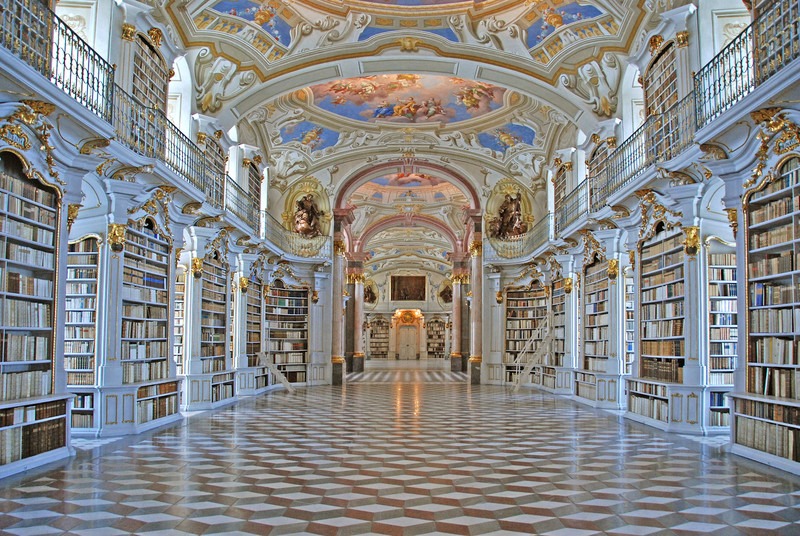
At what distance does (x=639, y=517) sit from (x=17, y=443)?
5.72 metres

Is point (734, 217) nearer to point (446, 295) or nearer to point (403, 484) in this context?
point (403, 484)

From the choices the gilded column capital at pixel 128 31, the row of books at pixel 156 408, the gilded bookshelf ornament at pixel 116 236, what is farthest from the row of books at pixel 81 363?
the gilded column capital at pixel 128 31

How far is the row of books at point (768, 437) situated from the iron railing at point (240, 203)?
10.7 metres

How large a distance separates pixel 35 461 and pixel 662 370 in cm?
843

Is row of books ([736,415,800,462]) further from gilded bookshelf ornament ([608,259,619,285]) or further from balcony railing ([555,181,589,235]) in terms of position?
balcony railing ([555,181,589,235])

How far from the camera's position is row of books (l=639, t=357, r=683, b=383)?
9969mm

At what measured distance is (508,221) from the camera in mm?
21516

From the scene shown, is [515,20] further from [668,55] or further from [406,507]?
[406,507]

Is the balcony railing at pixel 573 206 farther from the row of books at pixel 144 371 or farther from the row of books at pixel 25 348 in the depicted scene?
the row of books at pixel 25 348

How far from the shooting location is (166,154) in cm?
1141

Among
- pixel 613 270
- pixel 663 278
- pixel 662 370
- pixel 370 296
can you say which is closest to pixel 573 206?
pixel 613 270

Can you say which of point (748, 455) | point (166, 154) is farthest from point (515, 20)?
point (748, 455)

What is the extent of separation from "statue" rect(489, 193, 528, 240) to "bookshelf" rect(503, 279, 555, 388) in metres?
1.84

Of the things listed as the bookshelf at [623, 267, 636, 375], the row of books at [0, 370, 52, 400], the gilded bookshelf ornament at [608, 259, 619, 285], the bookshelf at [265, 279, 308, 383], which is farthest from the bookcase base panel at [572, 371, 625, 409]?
the row of books at [0, 370, 52, 400]
